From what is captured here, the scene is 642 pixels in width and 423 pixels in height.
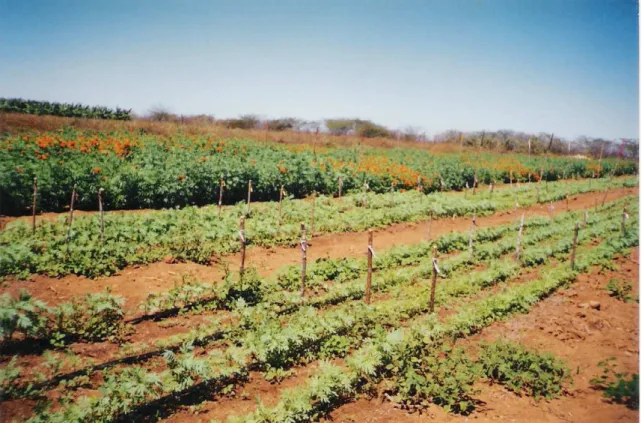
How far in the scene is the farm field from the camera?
Result: 453 centimetres

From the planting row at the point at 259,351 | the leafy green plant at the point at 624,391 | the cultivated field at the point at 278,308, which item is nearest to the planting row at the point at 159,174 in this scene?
the cultivated field at the point at 278,308

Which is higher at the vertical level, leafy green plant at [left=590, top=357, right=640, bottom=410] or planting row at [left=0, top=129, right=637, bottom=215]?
planting row at [left=0, top=129, right=637, bottom=215]

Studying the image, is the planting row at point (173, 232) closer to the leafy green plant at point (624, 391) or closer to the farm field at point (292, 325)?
the farm field at point (292, 325)

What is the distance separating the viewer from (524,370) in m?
5.52

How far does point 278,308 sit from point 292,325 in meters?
0.87

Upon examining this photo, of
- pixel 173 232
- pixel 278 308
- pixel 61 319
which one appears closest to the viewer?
pixel 61 319

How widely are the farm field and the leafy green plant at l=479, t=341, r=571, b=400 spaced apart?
3 cm

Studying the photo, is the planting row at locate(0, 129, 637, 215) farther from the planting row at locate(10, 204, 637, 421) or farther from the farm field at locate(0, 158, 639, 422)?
the planting row at locate(10, 204, 637, 421)

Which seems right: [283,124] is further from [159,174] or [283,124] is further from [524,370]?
[524,370]

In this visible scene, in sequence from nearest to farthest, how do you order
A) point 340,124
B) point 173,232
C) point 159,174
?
point 173,232 → point 159,174 → point 340,124

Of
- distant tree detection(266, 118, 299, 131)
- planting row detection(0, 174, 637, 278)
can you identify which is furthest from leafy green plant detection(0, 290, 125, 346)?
distant tree detection(266, 118, 299, 131)

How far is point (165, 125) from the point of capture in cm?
2850

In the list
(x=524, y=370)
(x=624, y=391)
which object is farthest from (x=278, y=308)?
(x=624, y=391)

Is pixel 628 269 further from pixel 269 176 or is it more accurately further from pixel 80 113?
pixel 80 113
